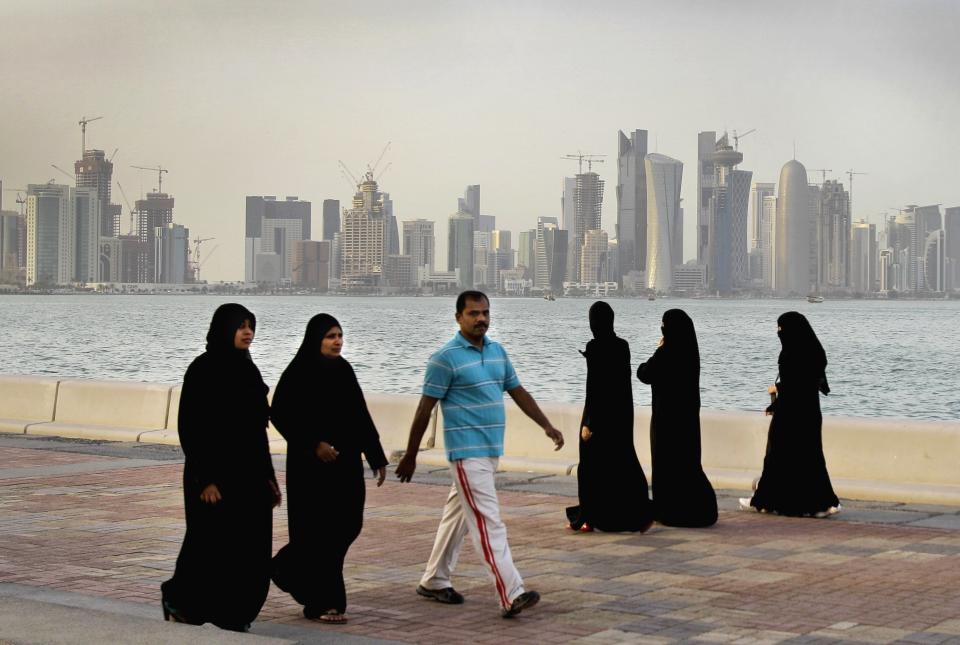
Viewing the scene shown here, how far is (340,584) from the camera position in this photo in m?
7.30

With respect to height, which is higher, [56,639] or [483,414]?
[483,414]

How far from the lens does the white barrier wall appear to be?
12.1 metres

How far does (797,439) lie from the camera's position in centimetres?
1125

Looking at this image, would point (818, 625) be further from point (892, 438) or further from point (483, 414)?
point (892, 438)

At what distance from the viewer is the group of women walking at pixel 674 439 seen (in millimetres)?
10219

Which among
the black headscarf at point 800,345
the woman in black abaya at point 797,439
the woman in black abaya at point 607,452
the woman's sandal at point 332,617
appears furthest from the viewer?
the black headscarf at point 800,345

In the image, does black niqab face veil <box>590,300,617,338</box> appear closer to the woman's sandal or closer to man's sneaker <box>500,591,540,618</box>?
man's sneaker <box>500,591,540,618</box>

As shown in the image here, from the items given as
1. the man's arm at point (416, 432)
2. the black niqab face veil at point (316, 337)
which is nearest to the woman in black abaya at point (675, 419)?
the man's arm at point (416, 432)

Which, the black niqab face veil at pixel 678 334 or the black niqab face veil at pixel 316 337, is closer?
the black niqab face veil at pixel 316 337

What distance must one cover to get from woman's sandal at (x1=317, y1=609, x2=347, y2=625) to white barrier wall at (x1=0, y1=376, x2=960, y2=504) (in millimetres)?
6054

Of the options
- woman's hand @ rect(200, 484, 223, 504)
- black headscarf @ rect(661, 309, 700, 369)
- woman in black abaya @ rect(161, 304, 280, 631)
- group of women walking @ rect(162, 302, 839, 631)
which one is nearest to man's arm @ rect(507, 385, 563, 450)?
group of women walking @ rect(162, 302, 839, 631)

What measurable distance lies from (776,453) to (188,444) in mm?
5692

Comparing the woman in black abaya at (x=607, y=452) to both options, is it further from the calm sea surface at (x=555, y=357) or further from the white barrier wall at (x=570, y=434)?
the calm sea surface at (x=555, y=357)

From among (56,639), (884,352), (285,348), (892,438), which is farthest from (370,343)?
(56,639)
